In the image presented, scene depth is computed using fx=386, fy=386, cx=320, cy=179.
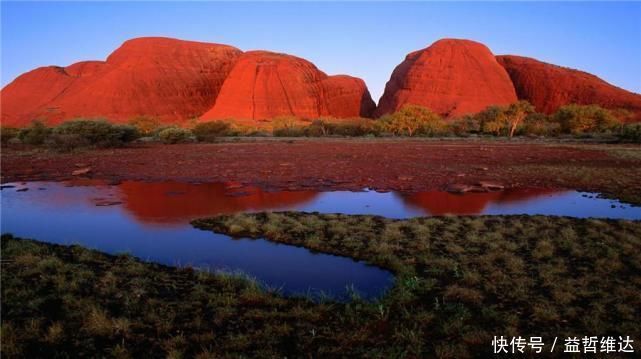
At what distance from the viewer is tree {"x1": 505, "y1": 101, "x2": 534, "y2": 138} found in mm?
45250

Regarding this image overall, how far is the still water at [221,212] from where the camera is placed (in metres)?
7.12

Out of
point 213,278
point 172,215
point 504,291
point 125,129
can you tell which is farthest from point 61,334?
point 125,129

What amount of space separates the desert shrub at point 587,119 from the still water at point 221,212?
138 feet

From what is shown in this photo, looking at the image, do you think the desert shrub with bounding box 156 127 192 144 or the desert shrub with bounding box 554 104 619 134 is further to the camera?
the desert shrub with bounding box 554 104 619 134

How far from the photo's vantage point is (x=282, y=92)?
81375 mm

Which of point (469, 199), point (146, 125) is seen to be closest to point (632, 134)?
point (469, 199)

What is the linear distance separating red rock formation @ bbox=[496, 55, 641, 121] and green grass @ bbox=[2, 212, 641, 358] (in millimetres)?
78178

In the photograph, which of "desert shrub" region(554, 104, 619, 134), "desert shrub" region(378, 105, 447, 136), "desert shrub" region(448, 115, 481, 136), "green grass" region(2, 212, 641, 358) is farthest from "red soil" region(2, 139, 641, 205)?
"desert shrub" region(448, 115, 481, 136)

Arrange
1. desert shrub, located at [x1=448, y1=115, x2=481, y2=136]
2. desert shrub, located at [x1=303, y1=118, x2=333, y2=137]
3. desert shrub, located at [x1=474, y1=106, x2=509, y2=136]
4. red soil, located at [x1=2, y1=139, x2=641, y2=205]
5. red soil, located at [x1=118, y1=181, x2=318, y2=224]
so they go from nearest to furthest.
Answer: red soil, located at [x1=118, y1=181, x2=318, y2=224], red soil, located at [x1=2, y1=139, x2=641, y2=205], desert shrub, located at [x1=474, y1=106, x2=509, y2=136], desert shrub, located at [x1=448, y1=115, x2=481, y2=136], desert shrub, located at [x1=303, y1=118, x2=333, y2=137]

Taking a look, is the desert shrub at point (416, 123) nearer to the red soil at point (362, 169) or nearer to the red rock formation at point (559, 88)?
the red soil at point (362, 169)

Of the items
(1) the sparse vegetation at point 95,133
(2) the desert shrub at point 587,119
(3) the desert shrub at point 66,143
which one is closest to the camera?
(3) the desert shrub at point 66,143

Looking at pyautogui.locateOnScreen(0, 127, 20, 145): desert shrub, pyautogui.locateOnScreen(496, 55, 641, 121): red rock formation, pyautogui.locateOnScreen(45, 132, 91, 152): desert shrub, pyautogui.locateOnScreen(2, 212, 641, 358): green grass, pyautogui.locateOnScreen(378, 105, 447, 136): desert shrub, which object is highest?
pyautogui.locateOnScreen(496, 55, 641, 121): red rock formation

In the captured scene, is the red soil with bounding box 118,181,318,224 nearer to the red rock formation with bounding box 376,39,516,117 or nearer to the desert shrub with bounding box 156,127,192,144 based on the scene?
the desert shrub with bounding box 156,127,192,144

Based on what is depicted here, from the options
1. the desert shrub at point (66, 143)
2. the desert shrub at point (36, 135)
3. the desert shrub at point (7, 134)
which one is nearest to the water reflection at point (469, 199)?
the desert shrub at point (66, 143)
